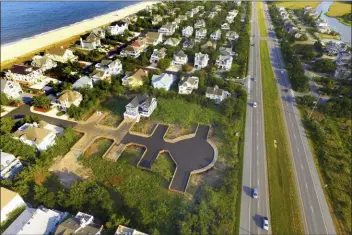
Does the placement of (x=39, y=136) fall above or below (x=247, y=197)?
above

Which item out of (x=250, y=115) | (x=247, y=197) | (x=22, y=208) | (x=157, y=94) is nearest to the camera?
(x=22, y=208)

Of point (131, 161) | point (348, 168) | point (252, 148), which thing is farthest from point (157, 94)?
point (348, 168)

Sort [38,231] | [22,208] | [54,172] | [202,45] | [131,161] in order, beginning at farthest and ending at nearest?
[202,45], [131,161], [54,172], [22,208], [38,231]

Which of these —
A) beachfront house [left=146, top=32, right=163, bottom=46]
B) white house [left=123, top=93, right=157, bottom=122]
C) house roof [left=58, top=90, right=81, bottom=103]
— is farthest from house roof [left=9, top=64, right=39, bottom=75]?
beachfront house [left=146, top=32, right=163, bottom=46]

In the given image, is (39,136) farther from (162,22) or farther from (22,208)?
(162,22)

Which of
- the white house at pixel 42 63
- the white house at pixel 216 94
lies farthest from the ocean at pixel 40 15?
the white house at pixel 216 94

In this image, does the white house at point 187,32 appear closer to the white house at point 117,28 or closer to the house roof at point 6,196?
the white house at point 117,28

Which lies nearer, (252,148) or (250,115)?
(252,148)
